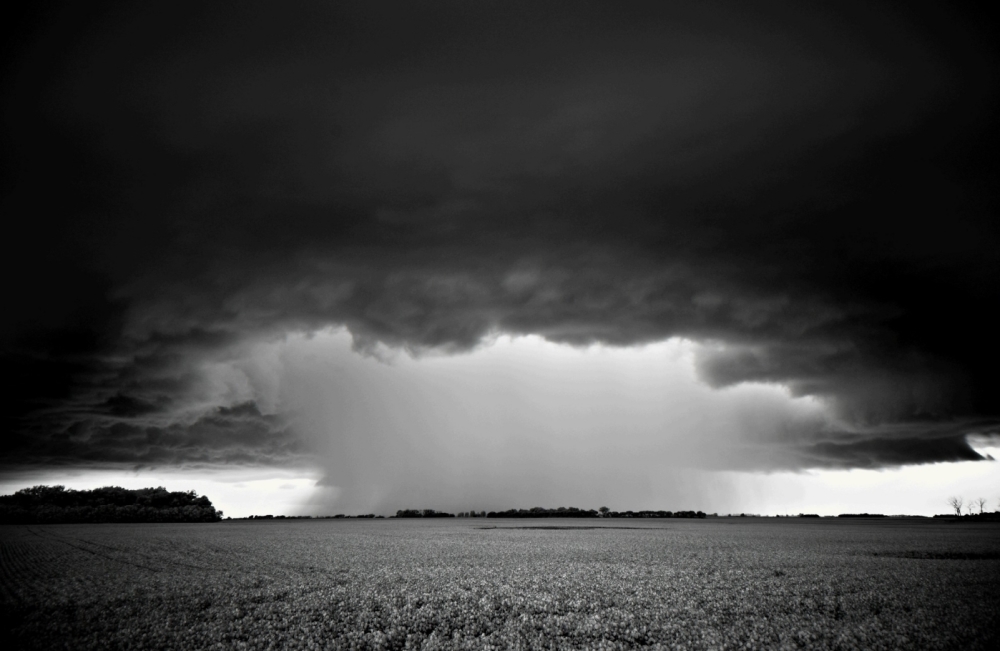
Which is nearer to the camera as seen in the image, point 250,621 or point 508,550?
point 250,621

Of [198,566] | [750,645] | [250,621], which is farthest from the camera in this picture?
[198,566]

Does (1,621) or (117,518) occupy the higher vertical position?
(1,621)

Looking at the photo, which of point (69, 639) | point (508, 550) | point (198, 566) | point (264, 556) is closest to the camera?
point (69, 639)

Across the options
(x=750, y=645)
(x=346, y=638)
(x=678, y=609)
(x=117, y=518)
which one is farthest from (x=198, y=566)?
(x=117, y=518)

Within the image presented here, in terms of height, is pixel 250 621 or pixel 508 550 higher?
pixel 250 621

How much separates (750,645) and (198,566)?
4807 centimetres

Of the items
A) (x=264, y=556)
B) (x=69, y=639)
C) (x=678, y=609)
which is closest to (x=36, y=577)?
(x=264, y=556)

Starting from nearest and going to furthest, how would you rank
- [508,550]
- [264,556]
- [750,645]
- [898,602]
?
[750,645], [898,602], [264,556], [508,550]

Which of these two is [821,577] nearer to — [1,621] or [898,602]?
[898,602]

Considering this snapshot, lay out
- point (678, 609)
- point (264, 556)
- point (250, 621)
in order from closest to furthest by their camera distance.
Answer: point (250, 621) → point (678, 609) → point (264, 556)

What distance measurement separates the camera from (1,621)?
2716 cm

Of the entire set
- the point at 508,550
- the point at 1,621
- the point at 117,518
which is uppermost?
the point at 1,621

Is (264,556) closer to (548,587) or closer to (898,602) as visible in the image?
(548,587)

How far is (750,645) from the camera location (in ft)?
71.8
